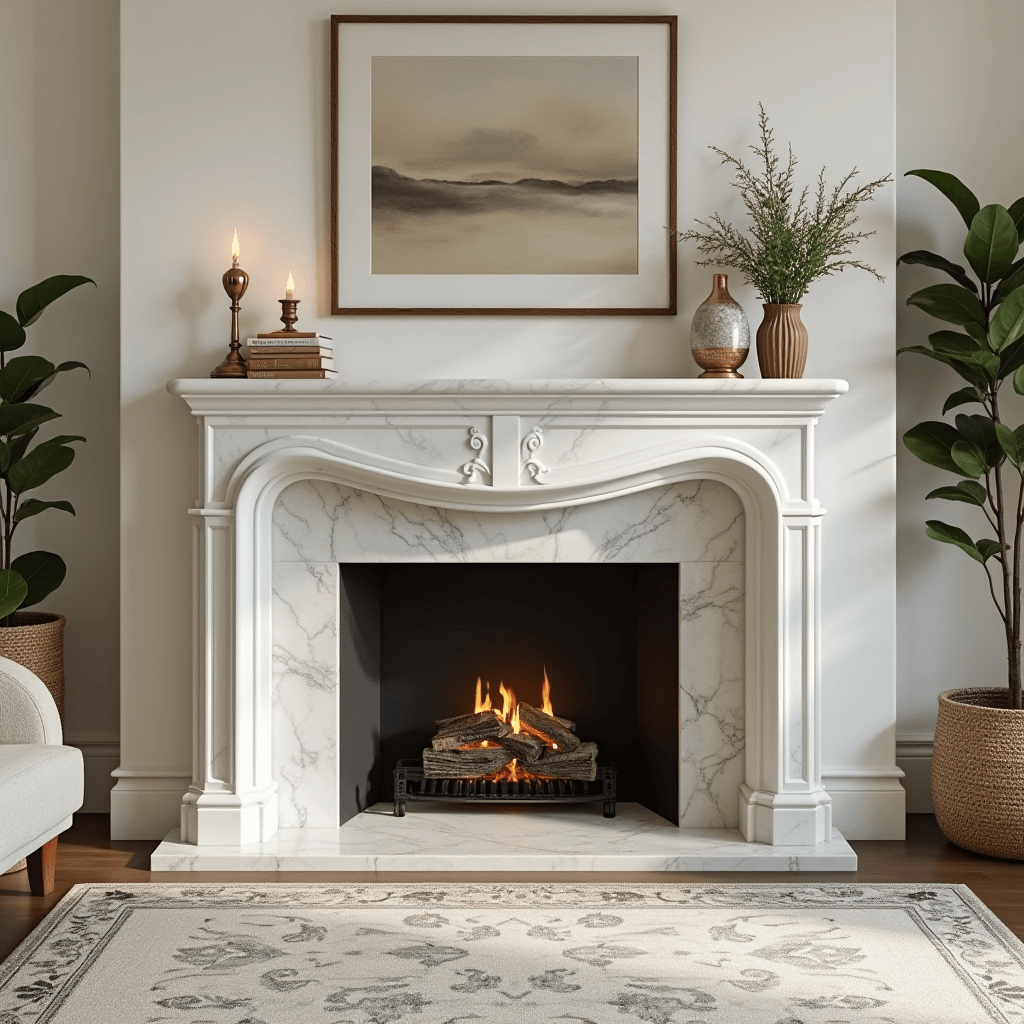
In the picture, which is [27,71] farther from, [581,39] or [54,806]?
[54,806]

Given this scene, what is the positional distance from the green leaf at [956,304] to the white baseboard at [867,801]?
4.30 ft

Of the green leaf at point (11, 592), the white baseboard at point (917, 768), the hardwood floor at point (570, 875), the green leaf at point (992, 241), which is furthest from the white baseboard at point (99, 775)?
the green leaf at point (992, 241)

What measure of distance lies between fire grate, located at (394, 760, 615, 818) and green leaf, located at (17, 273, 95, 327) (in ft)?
5.54

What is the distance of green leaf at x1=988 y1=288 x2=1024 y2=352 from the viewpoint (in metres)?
3.02

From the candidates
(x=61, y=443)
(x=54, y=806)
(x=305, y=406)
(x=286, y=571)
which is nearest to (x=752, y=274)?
(x=305, y=406)

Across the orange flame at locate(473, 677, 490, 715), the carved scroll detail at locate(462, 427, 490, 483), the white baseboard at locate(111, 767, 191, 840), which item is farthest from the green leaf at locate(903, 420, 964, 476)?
the white baseboard at locate(111, 767, 191, 840)

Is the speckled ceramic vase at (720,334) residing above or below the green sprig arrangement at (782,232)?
below

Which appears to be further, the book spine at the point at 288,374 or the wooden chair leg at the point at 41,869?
the book spine at the point at 288,374

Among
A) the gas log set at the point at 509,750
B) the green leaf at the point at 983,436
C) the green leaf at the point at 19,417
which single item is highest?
the green leaf at the point at 19,417

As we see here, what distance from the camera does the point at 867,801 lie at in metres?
3.26

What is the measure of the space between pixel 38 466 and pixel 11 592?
0.38 m

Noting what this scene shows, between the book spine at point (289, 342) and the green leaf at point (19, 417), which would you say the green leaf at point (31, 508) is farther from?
the book spine at point (289, 342)

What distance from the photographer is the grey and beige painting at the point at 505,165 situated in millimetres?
3219

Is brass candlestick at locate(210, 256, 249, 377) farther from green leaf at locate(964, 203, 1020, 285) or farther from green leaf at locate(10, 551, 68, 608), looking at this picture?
green leaf at locate(964, 203, 1020, 285)
